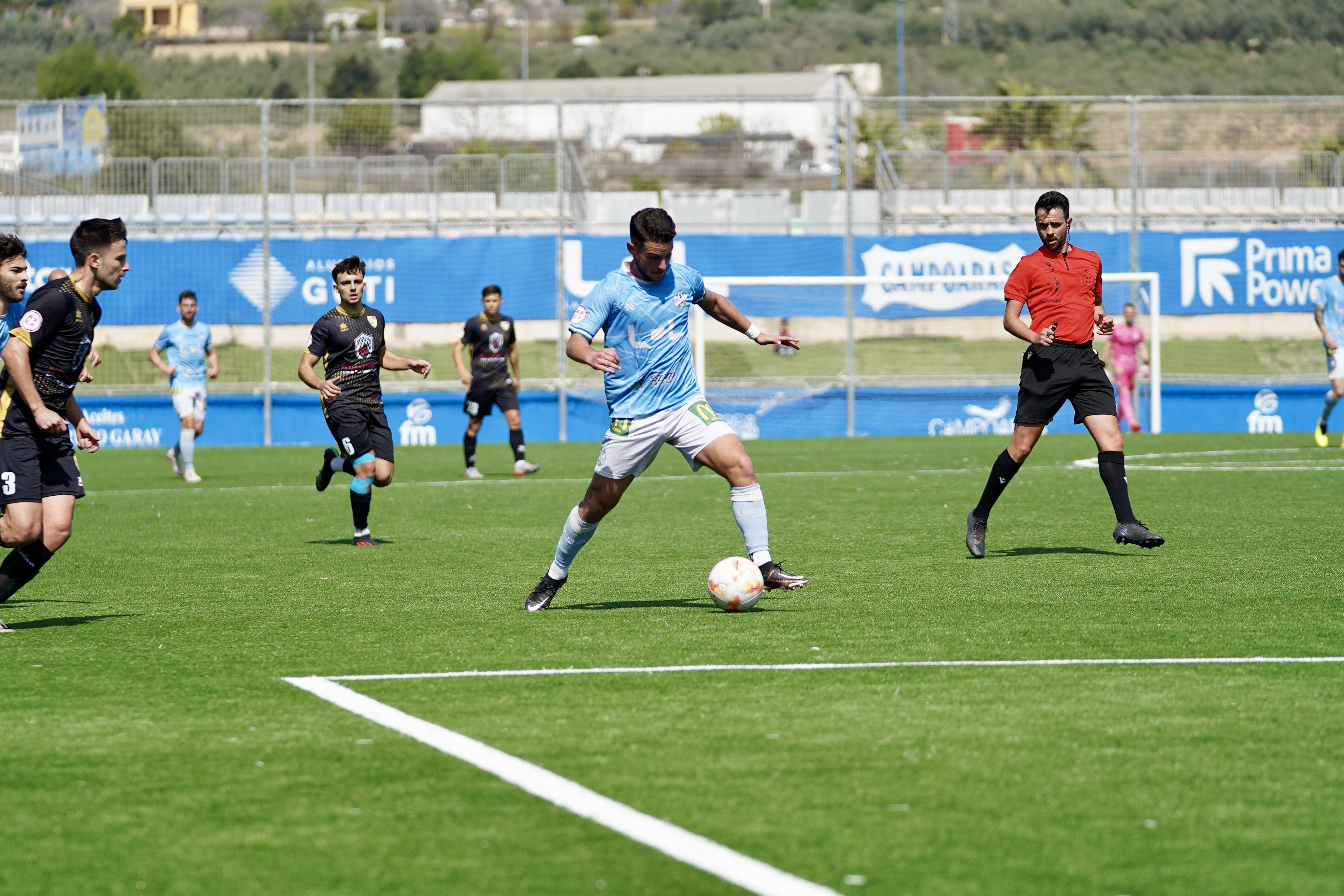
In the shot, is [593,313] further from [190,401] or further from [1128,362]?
[1128,362]

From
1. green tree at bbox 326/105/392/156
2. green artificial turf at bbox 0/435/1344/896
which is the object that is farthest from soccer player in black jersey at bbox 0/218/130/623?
green tree at bbox 326/105/392/156

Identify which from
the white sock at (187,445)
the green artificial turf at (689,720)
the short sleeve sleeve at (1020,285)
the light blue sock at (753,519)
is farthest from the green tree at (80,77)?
the light blue sock at (753,519)

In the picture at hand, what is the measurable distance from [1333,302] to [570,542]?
14.7 metres

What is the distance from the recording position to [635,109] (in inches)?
2009

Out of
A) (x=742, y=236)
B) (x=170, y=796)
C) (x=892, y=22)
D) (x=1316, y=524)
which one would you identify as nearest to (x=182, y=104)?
(x=742, y=236)

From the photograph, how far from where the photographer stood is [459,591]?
9398 millimetres

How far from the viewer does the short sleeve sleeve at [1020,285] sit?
10703 millimetres

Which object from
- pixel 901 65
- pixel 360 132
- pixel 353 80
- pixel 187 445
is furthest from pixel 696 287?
pixel 353 80

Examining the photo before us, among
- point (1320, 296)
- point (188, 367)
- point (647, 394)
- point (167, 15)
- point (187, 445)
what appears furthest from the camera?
point (167, 15)

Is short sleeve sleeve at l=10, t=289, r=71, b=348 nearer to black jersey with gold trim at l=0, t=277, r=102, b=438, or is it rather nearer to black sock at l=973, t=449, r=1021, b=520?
black jersey with gold trim at l=0, t=277, r=102, b=438

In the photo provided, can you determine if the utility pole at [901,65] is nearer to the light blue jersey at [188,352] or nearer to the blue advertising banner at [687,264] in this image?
the blue advertising banner at [687,264]

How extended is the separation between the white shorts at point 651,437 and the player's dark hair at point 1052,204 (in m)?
3.17

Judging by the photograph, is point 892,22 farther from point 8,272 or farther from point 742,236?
point 8,272

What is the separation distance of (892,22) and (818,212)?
82219 mm
